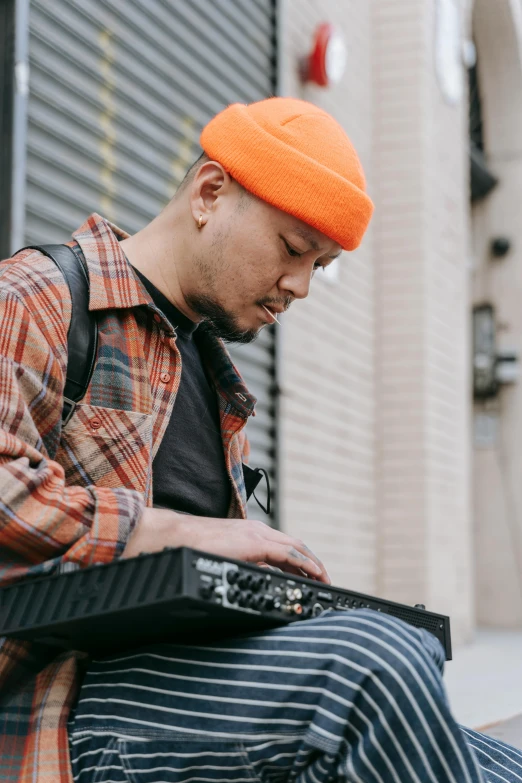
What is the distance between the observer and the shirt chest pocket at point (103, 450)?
6.50 feet

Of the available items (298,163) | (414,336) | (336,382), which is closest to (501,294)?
(414,336)

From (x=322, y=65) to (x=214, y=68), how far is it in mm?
1130

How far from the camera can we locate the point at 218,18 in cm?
593

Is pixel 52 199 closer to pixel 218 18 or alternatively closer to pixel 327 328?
pixel 218 18

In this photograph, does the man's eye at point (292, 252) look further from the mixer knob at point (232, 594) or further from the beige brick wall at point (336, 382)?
the beige brick wall at point (336, 382)

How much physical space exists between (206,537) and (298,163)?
2.81 feet

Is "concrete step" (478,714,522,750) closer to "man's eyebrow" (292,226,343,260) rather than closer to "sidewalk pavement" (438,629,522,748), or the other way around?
"sidewalk pavement" (438,629,522,748)

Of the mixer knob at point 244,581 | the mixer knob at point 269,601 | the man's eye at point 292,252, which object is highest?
the man's eye at point 292,252

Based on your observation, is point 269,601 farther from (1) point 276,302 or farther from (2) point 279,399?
(2) point 279,399

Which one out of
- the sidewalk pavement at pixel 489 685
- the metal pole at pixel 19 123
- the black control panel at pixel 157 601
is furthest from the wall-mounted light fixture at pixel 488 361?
the black control panel at pixel 157 601

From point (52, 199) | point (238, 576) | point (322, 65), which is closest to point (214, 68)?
point (322, 65)

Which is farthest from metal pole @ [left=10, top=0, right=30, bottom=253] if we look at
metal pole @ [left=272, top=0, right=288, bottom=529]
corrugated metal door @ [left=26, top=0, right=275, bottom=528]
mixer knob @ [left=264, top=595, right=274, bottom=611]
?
mixer knob @ [left=264, top=595, right=274, bottom=611]

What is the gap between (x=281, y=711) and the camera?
161 cm

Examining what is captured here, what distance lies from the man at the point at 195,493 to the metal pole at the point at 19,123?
70.1 inches
